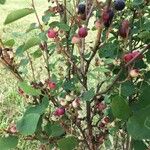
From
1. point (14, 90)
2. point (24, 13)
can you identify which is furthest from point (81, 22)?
point (14, 90)

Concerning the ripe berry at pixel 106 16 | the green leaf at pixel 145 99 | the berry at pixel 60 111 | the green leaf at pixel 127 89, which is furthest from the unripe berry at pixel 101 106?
the ripe berry at pixel 106 16

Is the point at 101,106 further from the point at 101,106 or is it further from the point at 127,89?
the point at 127,89

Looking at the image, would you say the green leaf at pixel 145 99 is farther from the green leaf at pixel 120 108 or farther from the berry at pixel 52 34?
the berry at pixel 52 34

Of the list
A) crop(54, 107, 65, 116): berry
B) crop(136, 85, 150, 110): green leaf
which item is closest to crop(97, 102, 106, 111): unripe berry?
crop(54, 107, 65, 116): berry

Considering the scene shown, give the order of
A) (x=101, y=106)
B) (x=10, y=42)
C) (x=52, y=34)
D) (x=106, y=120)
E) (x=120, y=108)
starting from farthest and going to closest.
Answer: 1. (x=106, y=120)
2. (x=101, y=106)
3. (x=10, y=42)
4. (x=52, y=34)
5. (x=120, y=108)

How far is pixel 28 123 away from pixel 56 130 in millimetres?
241

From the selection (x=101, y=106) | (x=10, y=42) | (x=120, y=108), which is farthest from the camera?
(x=101, y=106)

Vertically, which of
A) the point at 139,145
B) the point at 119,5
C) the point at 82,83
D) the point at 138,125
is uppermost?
the point at 119,5

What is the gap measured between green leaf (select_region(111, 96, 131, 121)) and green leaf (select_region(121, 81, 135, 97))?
30cm

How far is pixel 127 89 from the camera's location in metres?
1.54

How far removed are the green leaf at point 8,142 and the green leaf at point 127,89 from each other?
1.18 ft

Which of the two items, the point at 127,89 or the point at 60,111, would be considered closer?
the point at 60,111

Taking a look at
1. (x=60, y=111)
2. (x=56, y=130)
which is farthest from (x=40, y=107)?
(x=56, y=130)

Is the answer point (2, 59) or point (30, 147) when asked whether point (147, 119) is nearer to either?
point (2, 59)
